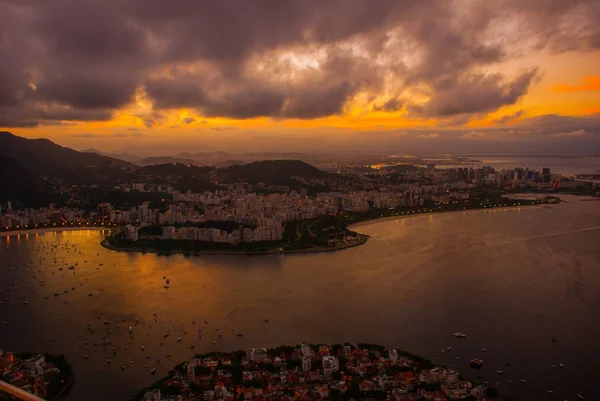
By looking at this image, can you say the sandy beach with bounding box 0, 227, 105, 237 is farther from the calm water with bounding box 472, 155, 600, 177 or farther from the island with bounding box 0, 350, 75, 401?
the calm water with bounding box 472, 155, 600, 177

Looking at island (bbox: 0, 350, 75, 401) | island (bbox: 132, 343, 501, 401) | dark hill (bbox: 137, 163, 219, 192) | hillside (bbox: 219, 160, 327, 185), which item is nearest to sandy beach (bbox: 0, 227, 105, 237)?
dark hill (bbox: 137, 163, 219, 192)

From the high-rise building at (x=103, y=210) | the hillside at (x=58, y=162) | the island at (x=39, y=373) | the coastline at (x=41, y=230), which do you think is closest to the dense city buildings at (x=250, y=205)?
the high-rise building at (x=103, y=210)

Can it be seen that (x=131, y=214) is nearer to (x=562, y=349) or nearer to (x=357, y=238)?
(x=357, y=238)

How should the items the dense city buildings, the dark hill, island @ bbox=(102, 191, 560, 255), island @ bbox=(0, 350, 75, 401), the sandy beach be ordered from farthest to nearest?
the dark hill
the sandy beach
the dense city buildings
island @ bbox=(102, 191, 560, 255)
island @ bbox=(0, 350, 75, 401)

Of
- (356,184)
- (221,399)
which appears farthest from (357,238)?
(356,184)

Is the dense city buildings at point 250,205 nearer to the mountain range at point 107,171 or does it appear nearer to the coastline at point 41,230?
the coastline at point 41,230

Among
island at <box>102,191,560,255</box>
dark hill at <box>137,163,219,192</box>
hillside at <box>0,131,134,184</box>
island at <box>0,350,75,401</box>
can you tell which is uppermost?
hillside at <box>0,131,134,184</box>
